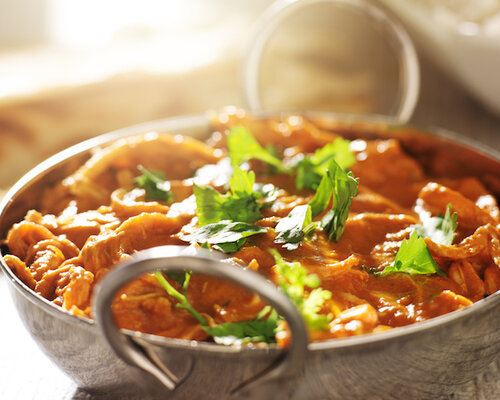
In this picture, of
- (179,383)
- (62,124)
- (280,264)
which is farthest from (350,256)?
(62,124)

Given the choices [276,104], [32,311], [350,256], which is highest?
[32,311]

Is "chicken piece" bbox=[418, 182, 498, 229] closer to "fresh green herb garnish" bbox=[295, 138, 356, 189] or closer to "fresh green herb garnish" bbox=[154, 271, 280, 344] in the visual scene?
"fresh green herb garnish" bbox=[295, 138, 356, 189]

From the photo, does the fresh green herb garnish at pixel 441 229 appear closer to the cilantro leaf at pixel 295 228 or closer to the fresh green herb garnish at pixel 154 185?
the cilantro leaf at pixel 295 228

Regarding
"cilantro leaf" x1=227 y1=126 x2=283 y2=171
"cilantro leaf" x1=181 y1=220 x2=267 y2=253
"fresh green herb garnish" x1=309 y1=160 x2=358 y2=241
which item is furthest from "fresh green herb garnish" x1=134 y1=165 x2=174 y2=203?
"fresh green herb garnish" x1=309 y1=160 x2=358 y2=241

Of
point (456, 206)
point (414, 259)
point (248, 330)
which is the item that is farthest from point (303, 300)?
point (456, 206)

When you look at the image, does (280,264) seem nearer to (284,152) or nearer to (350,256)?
(350,256)

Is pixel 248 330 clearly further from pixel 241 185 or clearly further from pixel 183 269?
pixel 241 185

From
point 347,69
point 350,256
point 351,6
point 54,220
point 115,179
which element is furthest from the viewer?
point 347,69

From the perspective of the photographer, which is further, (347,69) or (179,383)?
(347,69)
